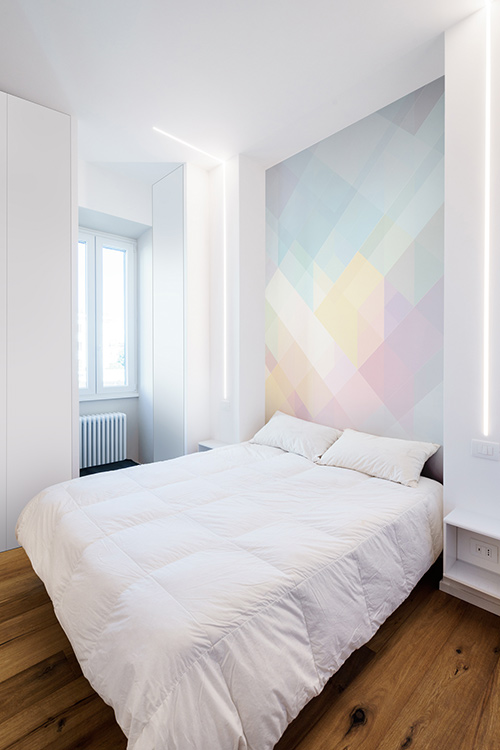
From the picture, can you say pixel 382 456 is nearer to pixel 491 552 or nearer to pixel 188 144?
pixel 491 552

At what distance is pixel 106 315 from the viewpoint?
14.5 ft

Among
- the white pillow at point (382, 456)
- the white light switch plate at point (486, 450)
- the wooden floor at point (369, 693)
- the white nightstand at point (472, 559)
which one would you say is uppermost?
the white light switch plate at point (486, 450)

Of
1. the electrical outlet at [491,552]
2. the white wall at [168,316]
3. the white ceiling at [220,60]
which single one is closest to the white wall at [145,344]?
the white wall at [168,316]

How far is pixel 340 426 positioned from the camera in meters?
3.08

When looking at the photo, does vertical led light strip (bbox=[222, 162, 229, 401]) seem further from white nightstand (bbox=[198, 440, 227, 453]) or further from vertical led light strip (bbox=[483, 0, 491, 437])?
vertical led light strip (bbox=[483, 0, 491, 437])

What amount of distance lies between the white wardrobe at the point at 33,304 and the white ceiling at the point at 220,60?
350 mm

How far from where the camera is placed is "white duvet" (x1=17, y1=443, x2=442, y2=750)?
1.03 metres

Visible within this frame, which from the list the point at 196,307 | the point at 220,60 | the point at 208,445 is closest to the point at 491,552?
the point at 208,445

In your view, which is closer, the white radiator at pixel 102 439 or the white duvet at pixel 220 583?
the white duvet at pixel 220 583

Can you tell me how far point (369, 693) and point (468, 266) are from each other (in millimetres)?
1997

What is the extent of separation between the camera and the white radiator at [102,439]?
4.12m

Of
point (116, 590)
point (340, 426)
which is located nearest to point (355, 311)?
point (340, 426)

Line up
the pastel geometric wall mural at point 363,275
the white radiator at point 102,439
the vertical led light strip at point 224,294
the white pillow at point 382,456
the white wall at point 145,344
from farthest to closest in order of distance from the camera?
the white wall at point 145,344, the white radiator at point 102,439, the vertical led light strip at point 224,294, the pastel geometric wall mural at point 363,275, the white pillow at point 382,456

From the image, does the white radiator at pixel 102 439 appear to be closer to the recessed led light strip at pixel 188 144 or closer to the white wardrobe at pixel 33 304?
the white wardrobe at pixel 33 304
